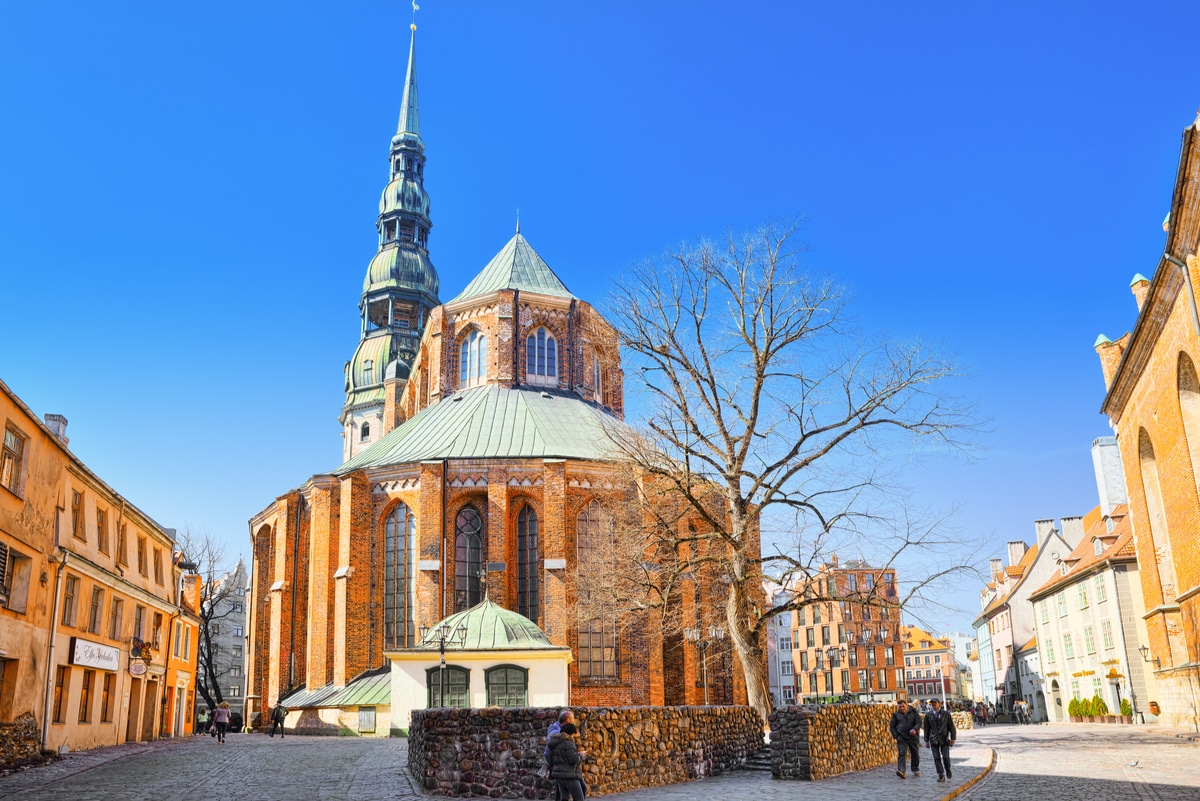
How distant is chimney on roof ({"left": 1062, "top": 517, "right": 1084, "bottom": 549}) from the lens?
2040 inches

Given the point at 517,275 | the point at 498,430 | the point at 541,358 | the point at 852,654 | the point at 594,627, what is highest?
the point at 517,275

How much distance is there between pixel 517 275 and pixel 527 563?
15.6 metres

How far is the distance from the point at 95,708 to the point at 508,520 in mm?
15514

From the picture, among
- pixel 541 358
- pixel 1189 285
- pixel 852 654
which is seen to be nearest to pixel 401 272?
pixel 541 358

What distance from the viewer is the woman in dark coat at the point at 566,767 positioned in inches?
425

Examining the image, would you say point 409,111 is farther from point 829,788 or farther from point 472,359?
point 829,788

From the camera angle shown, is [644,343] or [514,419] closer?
[644,343]

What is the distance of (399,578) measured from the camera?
36.7 metres

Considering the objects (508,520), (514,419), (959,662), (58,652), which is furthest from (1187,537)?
(959,662)

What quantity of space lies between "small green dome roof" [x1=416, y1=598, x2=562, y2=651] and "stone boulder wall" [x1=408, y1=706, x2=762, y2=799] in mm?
12974

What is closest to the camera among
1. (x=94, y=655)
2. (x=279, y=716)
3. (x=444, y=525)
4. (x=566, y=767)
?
(x=566, y=767)

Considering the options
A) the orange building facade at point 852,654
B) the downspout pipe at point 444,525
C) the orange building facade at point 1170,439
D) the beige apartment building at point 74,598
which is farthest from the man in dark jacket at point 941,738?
the orange building facade at point 852,654

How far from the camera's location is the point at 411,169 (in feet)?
233

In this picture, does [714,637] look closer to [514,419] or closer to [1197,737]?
[514,419]
